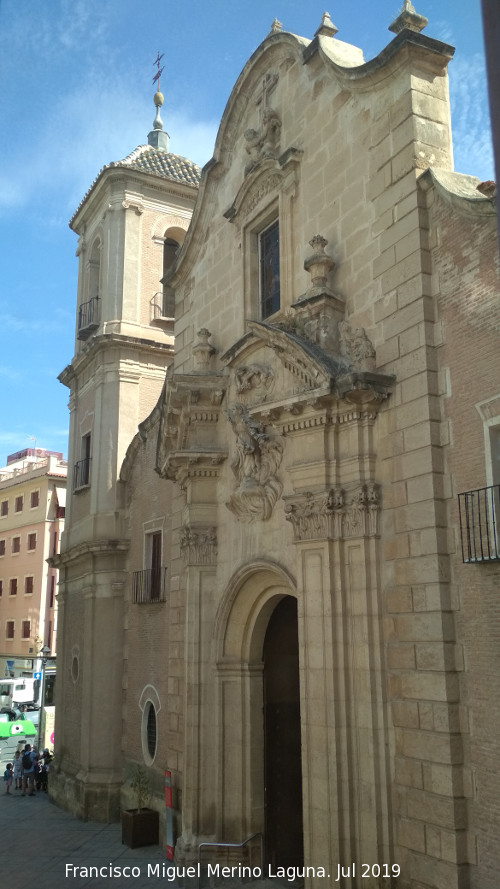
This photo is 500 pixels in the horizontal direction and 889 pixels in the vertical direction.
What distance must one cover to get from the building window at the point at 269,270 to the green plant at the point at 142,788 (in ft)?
30.9

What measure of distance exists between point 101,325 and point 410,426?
516 inches

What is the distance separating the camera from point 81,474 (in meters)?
21.2

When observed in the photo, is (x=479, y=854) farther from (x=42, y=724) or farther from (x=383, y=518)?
(x=42, y=724)

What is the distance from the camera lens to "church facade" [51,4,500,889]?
338 inches

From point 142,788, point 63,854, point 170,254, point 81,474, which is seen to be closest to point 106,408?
point 81,474

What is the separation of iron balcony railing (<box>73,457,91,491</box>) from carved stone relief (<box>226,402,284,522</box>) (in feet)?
29.1

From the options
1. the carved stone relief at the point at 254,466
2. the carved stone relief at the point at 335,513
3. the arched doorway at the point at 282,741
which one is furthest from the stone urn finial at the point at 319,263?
the arched doorway at the point at 282,741

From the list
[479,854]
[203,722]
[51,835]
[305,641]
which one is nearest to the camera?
[479,854]

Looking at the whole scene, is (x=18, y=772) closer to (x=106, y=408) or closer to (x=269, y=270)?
(x=106, y=408)

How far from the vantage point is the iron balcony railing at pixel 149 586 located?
16.6 meters

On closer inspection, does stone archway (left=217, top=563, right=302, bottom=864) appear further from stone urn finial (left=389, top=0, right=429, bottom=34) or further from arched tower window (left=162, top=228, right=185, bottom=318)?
arched tower window (left=162, top=228, right=185, bottom=318)

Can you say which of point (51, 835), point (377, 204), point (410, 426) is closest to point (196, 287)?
point (377, 204)

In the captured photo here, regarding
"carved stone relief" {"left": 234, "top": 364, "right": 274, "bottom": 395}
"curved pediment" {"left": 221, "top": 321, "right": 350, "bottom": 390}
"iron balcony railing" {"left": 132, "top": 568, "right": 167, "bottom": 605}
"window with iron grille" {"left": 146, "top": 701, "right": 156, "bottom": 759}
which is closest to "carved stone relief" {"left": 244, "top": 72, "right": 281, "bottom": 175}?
"curved pediment" {"left": 221, "top": 321, "right": 350, "bottom": 390}

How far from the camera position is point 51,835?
55.6 feet
